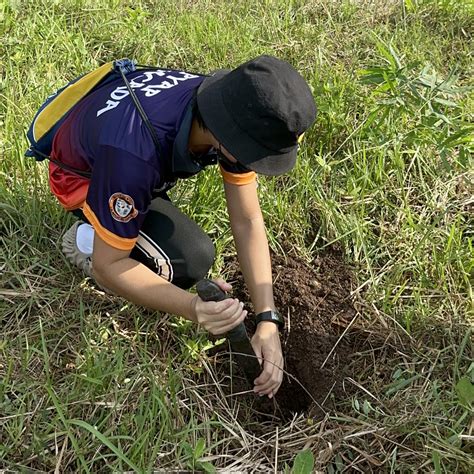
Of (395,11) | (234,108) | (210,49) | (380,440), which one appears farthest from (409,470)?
(395,11)

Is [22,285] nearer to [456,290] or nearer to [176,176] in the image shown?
[176,176]

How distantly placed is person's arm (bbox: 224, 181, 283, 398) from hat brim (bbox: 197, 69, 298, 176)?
43 centimetres

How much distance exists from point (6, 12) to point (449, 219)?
7.28 ft

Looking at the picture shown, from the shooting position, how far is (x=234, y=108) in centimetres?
156

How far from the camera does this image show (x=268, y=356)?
1.98 meters

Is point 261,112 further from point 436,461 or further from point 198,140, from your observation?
point 436,461

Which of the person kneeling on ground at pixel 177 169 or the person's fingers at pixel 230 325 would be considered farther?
the person's fingers at pixel 230 325

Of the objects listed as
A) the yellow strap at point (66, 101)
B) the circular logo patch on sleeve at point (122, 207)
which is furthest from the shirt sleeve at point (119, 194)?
the yellow strap at point (66, 101)

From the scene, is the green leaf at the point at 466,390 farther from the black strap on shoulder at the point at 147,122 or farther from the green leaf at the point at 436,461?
the black strap on shoulder at the point at 147,122

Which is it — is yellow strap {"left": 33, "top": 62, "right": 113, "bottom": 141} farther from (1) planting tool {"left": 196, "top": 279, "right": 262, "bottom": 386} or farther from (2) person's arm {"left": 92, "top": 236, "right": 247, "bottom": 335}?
(1) planting tool {"left": 196, "top": 279, "right": 262, "bottom": 386}

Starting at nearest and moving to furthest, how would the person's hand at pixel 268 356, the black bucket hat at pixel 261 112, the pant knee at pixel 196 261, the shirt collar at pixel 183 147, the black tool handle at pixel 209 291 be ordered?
1. the black bucket hat at pixel 261 112
2. the black tool handle at pixel 209 291
3. the shirt collar at pixel 183 147
4. the person's hand at pixel 268 356
5. the pant knee at pixel 196 261

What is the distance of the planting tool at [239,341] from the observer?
1.64 metres

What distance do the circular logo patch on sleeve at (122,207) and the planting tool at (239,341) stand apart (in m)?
0.26

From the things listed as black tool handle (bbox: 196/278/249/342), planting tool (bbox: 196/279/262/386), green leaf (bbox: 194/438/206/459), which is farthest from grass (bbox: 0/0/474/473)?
black tool handle (bbox: 196/278/249/342)
